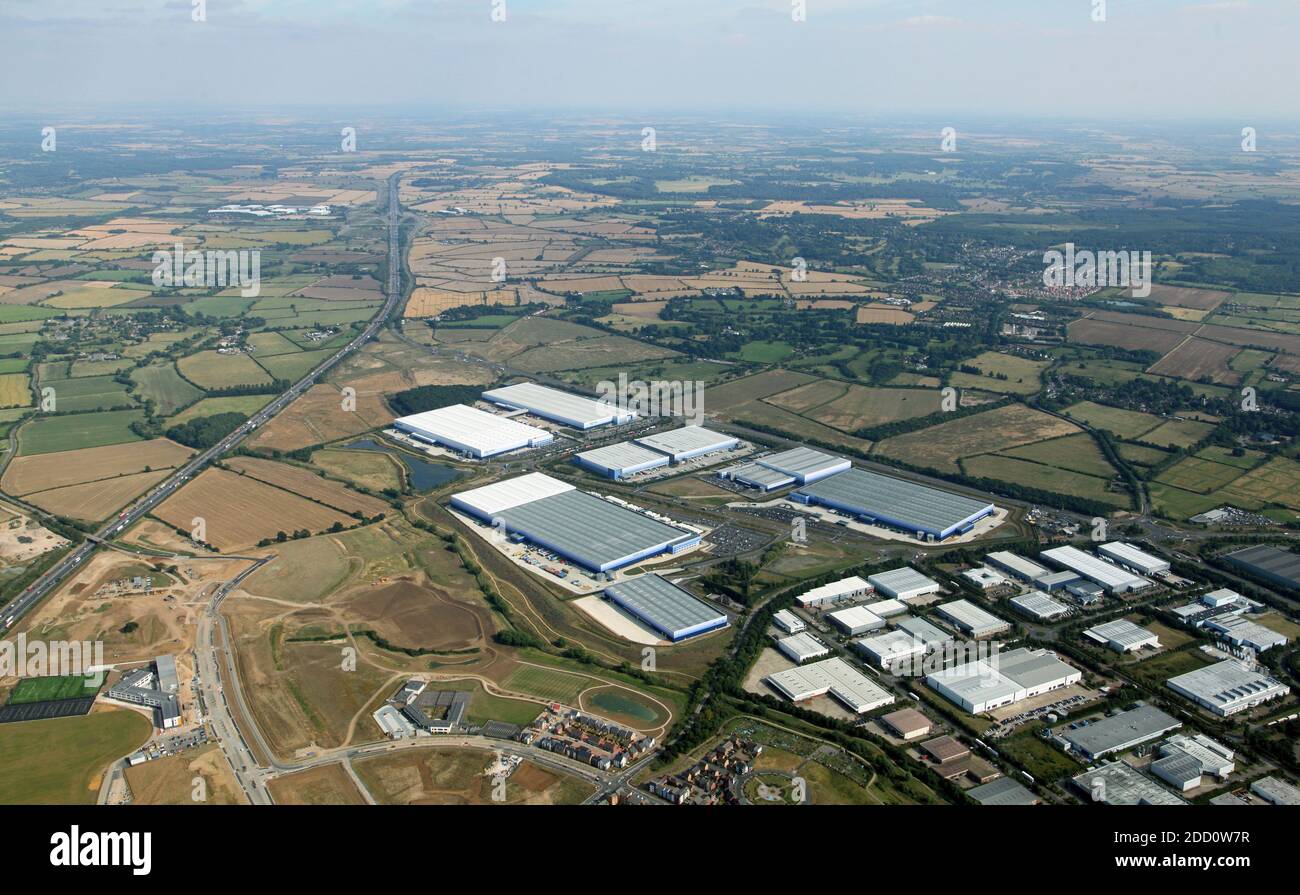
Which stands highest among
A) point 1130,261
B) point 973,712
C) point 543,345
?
point 1130,261

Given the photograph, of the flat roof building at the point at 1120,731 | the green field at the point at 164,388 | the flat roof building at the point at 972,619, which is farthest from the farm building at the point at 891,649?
the green field at the point at 164,388

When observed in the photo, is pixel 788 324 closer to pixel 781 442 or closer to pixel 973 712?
pixel 781 442

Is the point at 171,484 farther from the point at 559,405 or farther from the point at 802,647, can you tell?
the point at 802,647

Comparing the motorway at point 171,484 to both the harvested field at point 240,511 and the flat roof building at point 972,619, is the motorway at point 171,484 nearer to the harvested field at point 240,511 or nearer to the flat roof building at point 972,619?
the harvested field at point 240,511

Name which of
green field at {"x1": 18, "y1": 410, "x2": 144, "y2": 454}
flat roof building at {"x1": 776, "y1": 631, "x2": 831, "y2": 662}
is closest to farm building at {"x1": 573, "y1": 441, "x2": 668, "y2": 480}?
flat roof building at {"x1": 776, "y1": 631, "x2": 831, "y2": 662}

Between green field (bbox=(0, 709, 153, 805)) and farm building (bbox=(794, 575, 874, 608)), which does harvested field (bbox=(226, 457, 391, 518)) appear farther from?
farm building (bbox=(794, 575, 874, 608))
